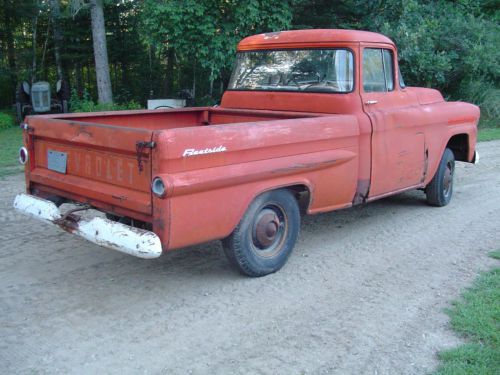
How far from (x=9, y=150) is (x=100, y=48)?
5.15 metres

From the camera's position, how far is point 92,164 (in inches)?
177

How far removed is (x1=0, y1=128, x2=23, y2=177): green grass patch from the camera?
29.4 feet

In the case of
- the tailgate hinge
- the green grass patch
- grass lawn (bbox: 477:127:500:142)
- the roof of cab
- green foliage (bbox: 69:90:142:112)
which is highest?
the roof of cab

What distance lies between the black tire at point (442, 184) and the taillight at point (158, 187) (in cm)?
428

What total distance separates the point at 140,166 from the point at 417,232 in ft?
11.2

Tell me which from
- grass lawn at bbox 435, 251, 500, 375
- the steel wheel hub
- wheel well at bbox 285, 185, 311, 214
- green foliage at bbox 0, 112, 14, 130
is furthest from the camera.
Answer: green foliage at bbox 0, 112, 14, 130

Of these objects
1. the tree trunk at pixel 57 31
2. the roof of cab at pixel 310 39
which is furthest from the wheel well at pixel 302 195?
the tree trunk at pixel 57 31

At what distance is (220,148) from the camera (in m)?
4.11

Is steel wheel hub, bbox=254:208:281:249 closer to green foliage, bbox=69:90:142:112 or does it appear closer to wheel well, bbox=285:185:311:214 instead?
wheel well, bbox=285:185:311:214

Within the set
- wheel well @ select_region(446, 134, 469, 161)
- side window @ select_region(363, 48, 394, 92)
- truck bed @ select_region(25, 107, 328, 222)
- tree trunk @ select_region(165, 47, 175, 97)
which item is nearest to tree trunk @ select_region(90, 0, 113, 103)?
tree trunk @ select_region(165, 47, 175, 97)

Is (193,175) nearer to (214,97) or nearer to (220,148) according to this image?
(220,148)

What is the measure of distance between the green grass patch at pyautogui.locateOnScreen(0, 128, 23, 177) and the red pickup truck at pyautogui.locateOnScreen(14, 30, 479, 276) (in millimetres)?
3861

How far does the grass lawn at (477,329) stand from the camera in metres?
3.39

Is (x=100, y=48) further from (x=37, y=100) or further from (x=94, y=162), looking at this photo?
(x=94, y=162)
